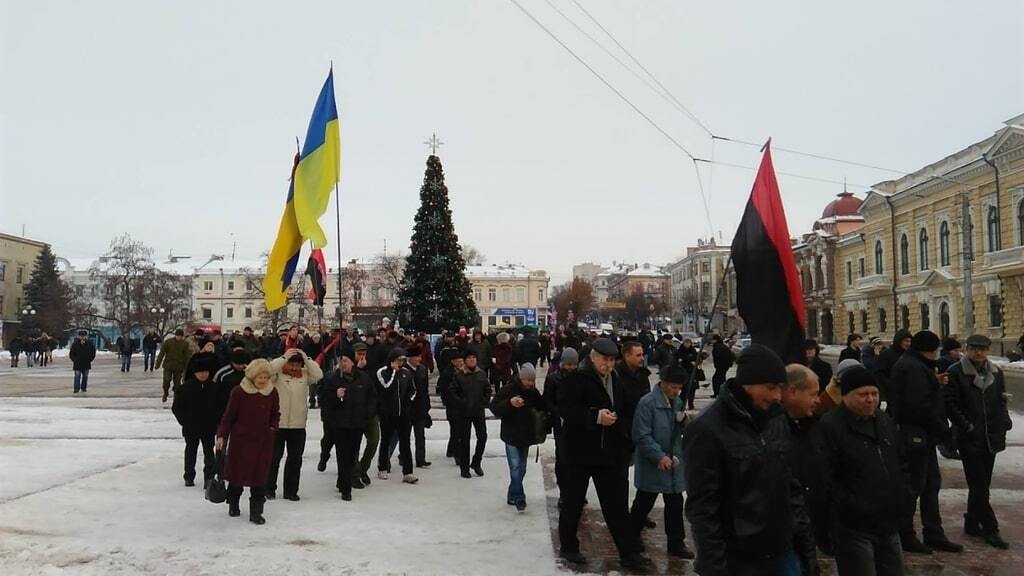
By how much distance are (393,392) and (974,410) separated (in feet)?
20.3

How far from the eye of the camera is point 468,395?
32.1 ft

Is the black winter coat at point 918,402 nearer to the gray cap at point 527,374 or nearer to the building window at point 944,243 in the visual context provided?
the gray cap at point 527,374

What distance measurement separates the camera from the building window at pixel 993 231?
1646 inches

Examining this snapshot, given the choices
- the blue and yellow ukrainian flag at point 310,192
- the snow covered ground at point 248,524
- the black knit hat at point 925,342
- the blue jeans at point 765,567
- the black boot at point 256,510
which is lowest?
the snow covered ground at point 248,524

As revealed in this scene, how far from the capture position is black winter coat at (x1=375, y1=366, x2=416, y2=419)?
30.5ft

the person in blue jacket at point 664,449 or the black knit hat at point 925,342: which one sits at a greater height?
the black knit hat at point 925,342

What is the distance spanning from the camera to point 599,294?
638ft

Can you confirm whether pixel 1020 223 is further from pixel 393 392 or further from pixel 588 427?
pixel 588 427

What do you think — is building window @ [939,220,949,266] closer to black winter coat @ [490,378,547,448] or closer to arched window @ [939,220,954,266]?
arched window @ [939,220,954,266]

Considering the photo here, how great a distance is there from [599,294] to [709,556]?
192m

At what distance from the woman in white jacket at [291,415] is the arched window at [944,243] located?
159 feet

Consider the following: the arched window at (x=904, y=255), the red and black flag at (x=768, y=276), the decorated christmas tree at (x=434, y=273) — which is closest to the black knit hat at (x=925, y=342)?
the red and black flag at (x=768, y=276)

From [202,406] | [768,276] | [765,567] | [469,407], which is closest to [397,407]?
[469,407]

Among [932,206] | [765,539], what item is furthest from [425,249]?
[932,206]
